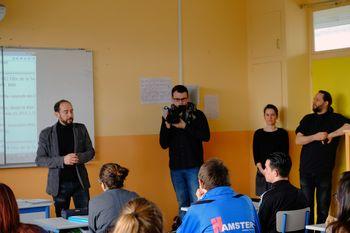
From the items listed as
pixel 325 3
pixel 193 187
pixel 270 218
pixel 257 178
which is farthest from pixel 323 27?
pixel 270 218

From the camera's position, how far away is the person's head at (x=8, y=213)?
245 centimetres

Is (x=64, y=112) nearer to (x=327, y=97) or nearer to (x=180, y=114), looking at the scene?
(x=180, y=114)

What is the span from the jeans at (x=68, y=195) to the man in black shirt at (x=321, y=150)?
8.40 ft

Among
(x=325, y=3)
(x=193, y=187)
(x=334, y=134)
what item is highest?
(x=325, y=3)

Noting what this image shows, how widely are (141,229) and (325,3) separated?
19.4 feet

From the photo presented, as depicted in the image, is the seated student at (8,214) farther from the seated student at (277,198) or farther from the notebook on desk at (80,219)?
→ the seated student at (277,198)

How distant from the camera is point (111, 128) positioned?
7.12 metres

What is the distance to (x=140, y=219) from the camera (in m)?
2.08

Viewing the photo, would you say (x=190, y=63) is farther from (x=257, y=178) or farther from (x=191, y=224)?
(x=191, y=224)

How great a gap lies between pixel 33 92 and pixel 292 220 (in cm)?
356

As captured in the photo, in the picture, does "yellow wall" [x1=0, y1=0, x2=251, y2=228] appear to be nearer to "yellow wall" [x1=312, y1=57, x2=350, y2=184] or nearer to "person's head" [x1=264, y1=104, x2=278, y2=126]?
"person's head" [x1=264, y1=104, x2=278, y2=126]

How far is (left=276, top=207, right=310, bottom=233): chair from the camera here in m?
4.12

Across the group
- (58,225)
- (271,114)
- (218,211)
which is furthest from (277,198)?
(271,114)

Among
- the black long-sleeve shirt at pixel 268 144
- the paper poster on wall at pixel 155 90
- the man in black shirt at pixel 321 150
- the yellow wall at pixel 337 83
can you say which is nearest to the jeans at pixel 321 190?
the man in black shirt at pixel 321 150
